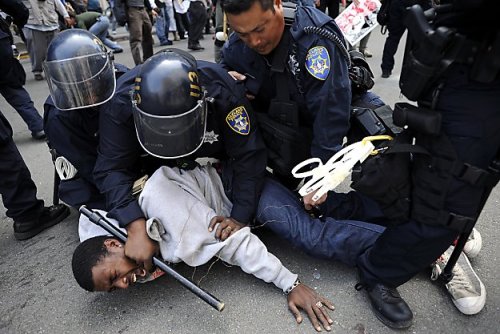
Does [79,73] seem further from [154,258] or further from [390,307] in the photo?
[390,307]

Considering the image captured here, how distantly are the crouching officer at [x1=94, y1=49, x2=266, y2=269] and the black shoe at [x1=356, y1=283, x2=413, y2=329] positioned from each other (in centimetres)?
64

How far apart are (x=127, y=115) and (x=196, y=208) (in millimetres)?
511

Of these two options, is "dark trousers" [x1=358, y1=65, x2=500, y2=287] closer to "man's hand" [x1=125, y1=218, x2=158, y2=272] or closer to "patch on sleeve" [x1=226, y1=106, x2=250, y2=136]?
"patch on sleeve" [x1=226, y1=106, x2=250, y2=136]

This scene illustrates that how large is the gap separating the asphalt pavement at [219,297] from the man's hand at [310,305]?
0.03 metres

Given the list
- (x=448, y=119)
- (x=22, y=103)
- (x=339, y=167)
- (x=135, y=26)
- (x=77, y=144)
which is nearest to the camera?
(x=448, y=119)

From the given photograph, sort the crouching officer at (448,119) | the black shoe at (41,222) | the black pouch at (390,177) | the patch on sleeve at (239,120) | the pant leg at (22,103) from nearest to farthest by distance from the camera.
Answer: the crouching officer at (448,119), the black pouch at (390,177), the patch on sleeve at (239,120), the black shoe at (41,222), the pant leg at (22,103)

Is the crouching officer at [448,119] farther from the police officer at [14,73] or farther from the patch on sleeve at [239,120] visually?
the police officer at [14,73]

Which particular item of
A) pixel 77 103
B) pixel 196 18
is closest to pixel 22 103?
pixel 77 103

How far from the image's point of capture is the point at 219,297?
1658mm

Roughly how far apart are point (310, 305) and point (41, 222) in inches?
64.6

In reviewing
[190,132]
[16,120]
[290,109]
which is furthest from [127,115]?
[16,120]

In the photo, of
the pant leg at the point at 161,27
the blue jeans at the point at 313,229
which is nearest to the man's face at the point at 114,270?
the blue jeans at the point at 313,229

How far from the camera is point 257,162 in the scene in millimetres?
1803

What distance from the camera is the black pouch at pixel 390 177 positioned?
1.20 meters
